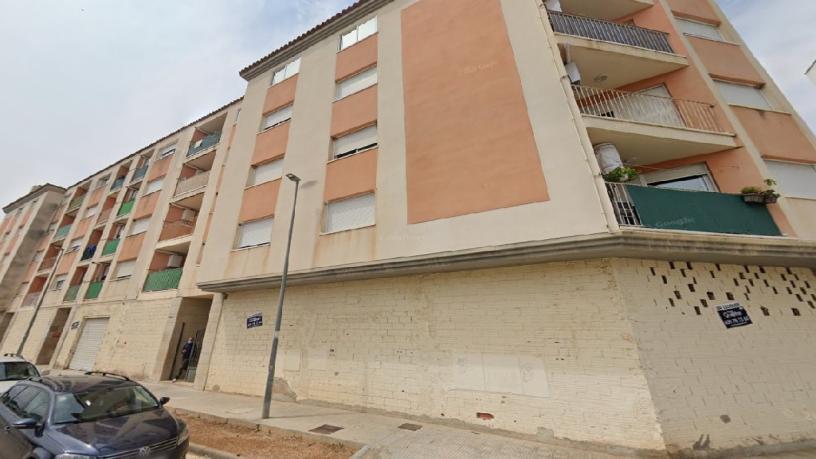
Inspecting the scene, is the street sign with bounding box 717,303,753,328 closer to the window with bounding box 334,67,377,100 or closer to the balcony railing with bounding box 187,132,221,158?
the window with bounding box 334,67,377,100

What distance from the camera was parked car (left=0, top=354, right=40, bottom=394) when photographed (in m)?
8.20

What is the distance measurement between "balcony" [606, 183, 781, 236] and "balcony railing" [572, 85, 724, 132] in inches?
93.1

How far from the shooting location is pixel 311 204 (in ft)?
33.7

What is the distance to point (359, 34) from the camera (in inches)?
494

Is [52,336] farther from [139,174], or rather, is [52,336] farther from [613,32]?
[613,32]

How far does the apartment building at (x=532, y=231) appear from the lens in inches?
244

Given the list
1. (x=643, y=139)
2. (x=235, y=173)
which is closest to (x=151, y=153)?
(x=235, y=173)

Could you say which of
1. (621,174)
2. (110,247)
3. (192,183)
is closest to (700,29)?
(621,174)

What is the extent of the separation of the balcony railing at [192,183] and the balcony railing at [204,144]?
186 centimetres

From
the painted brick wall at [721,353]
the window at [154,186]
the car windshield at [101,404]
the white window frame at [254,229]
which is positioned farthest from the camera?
the window at [154,186]

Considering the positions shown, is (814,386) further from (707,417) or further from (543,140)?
(543,140)

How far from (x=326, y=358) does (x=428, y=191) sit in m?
5.68

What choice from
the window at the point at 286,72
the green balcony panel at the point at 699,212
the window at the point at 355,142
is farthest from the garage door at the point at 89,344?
the green balcony panel at the point at 699,212

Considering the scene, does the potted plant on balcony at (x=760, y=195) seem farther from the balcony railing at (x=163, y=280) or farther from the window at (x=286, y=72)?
the balcony railing at (x=163, y=280)
